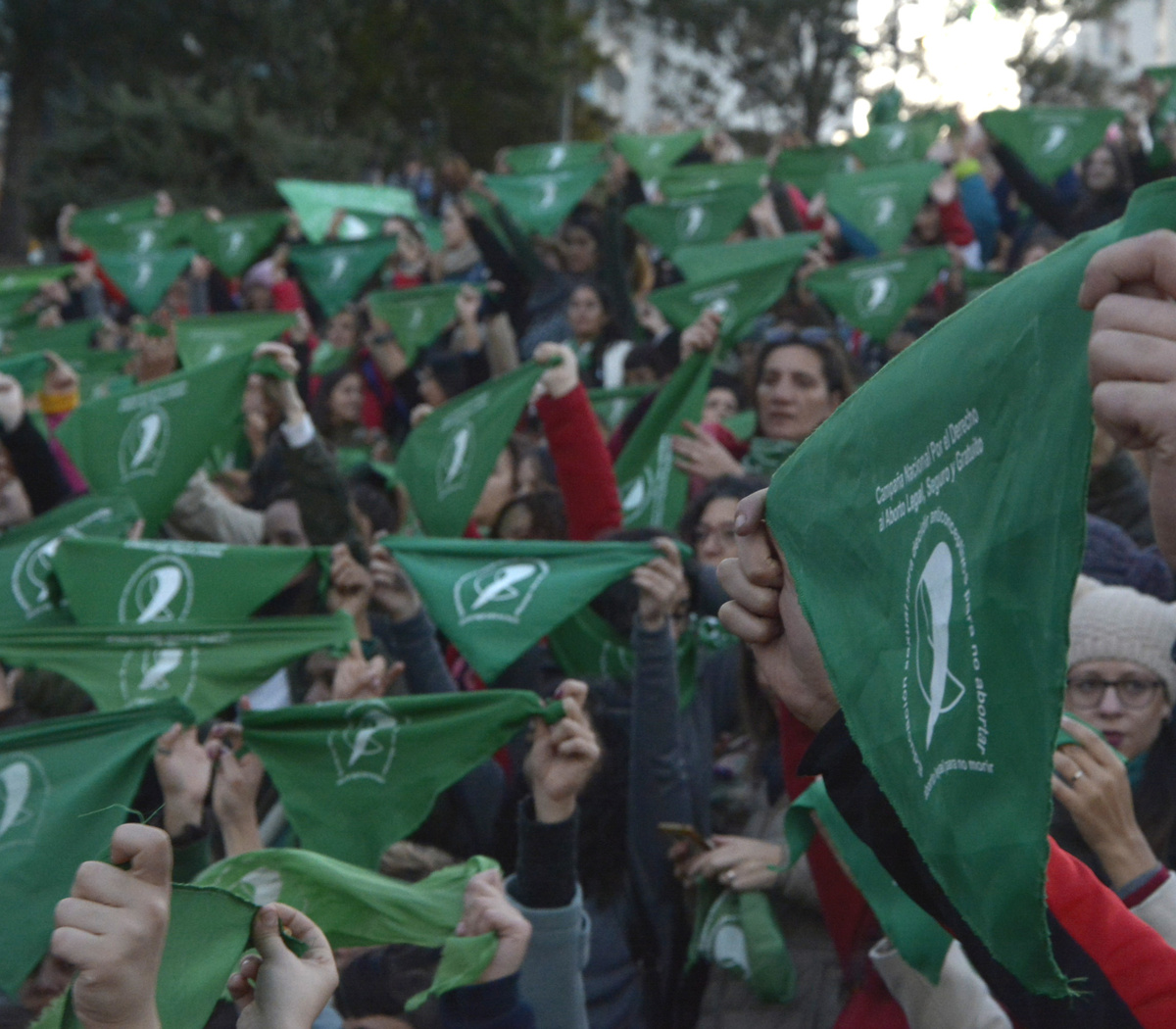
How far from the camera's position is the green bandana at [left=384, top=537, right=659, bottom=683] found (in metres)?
3.84

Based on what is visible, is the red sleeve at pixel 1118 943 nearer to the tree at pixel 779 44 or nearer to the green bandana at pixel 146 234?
the green bandana at pixel 146 234

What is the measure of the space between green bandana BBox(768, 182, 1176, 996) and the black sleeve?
394 centimetres

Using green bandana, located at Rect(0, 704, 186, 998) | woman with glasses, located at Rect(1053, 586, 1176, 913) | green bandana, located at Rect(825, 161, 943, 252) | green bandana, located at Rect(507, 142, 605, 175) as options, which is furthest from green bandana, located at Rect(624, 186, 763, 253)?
green bandana, located at Rect(0, 704, 186, 998)

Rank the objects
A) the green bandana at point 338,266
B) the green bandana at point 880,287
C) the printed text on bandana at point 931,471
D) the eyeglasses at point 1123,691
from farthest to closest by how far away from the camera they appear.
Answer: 1. the green bandana at point 338,266
2. the green bandana at point 880,287
3. the eyeglasses at point 1123,691
4. the printed text on bandana at point 931,471

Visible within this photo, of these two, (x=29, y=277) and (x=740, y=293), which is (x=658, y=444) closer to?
(x=740, y=293)

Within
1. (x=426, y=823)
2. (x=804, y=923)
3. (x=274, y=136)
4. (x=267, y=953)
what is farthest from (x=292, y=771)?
(x=274, y=136)

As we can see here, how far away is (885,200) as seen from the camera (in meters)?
8.49

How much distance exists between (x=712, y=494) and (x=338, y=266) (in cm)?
554

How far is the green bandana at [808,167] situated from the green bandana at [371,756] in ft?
25.2

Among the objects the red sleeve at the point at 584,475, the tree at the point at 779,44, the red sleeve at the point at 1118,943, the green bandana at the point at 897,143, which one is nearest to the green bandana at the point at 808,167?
the green bandana at the point at 897,143

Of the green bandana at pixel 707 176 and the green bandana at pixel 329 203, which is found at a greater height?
the green bandana at pixel 707 176

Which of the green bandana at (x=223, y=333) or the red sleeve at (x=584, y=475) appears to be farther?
the green bandana at (x=223, y=333)

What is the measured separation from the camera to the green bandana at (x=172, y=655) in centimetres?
372

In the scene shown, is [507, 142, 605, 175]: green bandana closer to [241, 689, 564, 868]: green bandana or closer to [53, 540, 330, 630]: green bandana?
[53, 540, 330, 630]: green bandana
